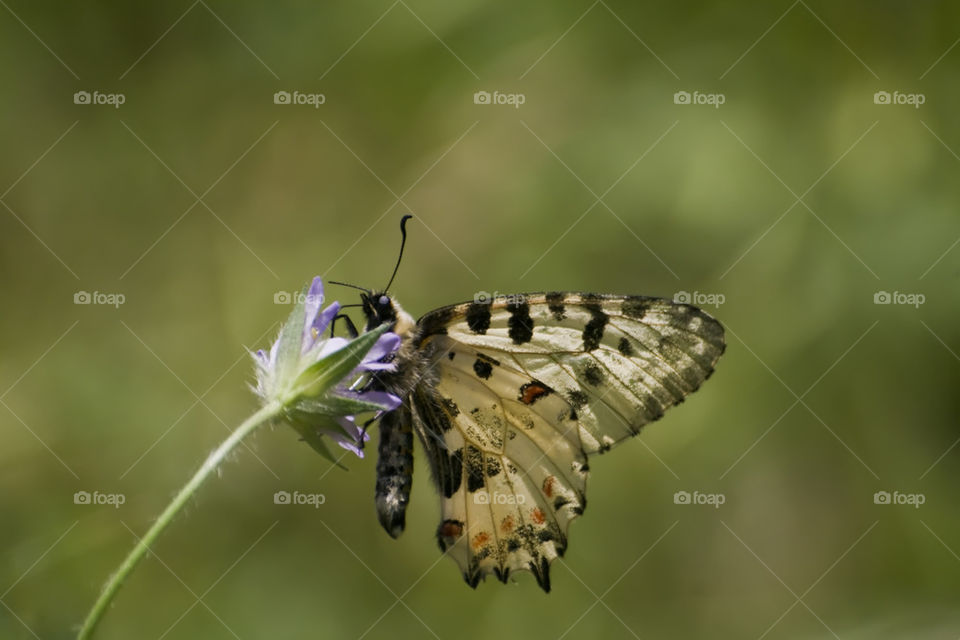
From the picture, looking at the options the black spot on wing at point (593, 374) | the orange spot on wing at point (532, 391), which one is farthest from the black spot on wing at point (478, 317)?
the black spot on wing at point (593, 374)

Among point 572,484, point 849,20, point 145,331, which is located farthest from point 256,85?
point 849,20

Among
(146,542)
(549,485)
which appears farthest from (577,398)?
(146,542)

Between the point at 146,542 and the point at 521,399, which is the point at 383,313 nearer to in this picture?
the point at 521,399

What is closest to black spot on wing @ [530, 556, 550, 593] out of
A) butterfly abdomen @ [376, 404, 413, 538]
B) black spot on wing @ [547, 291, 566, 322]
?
butterfly abdomen @ [376, 404, 413, 538]

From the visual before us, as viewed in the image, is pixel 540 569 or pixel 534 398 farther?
pixel 540 569

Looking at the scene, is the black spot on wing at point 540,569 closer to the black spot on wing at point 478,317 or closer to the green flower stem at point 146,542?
Result: the black spot on wing at point 478,317

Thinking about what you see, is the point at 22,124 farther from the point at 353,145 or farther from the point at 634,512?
the point at 634,512

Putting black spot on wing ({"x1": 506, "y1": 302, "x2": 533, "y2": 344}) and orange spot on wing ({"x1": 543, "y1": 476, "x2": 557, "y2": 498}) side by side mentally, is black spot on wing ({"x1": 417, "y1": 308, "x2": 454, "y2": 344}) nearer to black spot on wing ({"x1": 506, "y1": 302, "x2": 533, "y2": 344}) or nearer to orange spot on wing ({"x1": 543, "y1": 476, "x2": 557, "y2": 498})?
black spot on wing ({"x1": 506, "y1": 302, "x2": 533, "y2": 344})
